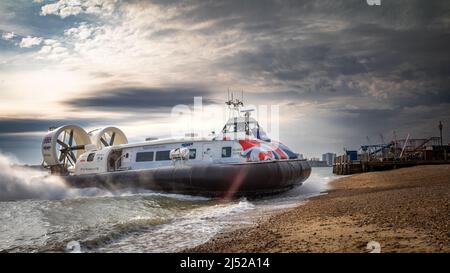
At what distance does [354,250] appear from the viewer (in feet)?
10.5

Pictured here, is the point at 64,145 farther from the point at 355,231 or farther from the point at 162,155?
the point at 355,231

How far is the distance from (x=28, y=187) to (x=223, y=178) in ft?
23.7

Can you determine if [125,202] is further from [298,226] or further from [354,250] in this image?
[354,250]

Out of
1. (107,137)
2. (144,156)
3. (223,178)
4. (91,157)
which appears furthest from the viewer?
(107,137)

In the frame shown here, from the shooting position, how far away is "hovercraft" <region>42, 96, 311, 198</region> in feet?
33.1

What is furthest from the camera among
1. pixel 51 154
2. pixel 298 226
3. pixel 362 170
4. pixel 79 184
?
pixel 362 170

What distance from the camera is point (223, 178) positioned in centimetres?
1007

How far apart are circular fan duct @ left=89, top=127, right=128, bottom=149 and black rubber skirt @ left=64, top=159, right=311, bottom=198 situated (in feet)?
15.7

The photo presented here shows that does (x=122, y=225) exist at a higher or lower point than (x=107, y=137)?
lower

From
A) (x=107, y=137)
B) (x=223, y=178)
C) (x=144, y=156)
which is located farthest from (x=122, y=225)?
(x=107, y=137)

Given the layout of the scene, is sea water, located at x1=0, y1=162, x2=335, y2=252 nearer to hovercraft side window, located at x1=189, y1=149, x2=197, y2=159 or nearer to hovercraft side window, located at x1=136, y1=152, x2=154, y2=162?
hovercraft side window, located at x1=189, y1=149, x2=197, y2=159

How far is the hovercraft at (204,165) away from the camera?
10094mm
